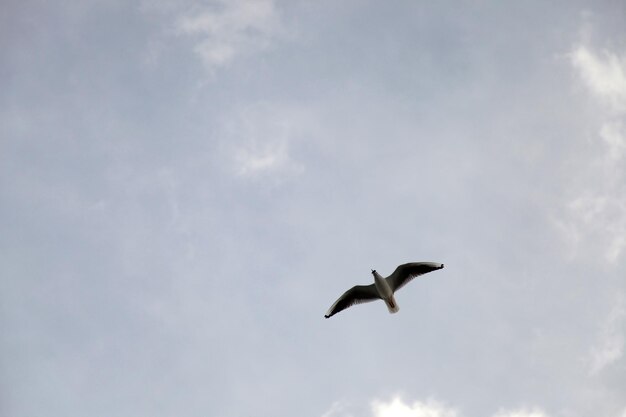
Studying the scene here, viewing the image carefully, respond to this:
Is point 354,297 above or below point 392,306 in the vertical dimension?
above

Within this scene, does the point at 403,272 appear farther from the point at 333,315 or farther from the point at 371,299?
the point at 333,315

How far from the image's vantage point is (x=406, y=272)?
34375mm

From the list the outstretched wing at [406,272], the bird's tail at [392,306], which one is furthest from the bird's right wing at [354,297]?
the outstretched wing at [406,272]

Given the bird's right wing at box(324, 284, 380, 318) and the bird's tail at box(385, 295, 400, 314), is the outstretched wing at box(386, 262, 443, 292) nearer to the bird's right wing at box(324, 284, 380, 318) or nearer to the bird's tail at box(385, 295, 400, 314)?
the bird's tail at box(385, 295, 400, 314)

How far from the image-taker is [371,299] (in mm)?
34938

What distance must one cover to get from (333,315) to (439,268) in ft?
24.6

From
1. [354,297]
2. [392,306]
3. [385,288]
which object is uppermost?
[354,297]

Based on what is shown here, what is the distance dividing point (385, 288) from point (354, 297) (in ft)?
7.72

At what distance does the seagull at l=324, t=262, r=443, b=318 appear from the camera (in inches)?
1334

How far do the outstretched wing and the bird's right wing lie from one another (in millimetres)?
1306

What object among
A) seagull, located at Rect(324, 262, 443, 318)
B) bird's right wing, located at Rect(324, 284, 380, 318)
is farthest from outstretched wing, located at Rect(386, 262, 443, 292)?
bird's right wing, located at Rect(324, 284, 380, 318)

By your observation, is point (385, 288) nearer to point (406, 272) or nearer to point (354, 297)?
point (406, 272)

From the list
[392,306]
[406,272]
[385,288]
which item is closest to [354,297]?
[385,288]

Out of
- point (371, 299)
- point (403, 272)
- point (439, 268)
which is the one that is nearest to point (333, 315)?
point (371, 299)
